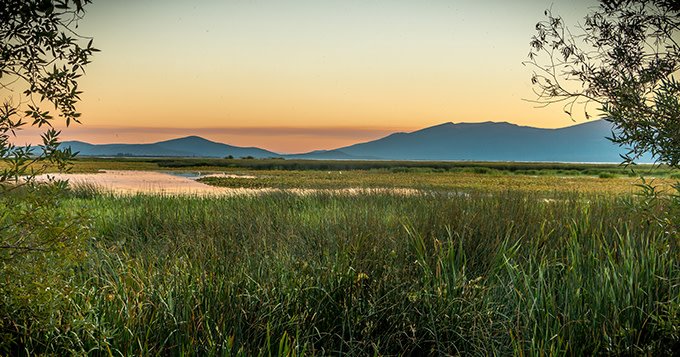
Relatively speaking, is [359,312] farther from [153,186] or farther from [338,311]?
[153,186]

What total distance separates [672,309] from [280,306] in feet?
10.4

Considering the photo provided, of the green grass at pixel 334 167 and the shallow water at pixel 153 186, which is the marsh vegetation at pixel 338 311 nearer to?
the shallow water at pixel 153 186

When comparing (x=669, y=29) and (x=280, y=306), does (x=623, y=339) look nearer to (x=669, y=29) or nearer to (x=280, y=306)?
(x=280, y=306)

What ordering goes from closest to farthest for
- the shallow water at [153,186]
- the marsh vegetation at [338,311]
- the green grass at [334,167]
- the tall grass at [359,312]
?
the marsh vegetation at [338,311] → the tall grass at [359,312] → the shallow water at [153,186] → the green grass at [334,167]

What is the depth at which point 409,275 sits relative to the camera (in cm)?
564

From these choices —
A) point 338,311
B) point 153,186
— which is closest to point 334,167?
point 153,186

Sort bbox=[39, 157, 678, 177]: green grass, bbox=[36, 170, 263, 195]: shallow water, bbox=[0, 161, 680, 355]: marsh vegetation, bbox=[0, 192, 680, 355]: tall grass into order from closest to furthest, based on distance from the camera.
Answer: bbox=[0, 161, 680, 355]: marsh vegetation → bbox=[0, 192, 680, 355]: tall grass → bbox=[36, 170, 263, 195]: shallow water → bbox=[39, 157, 678, 177]: green grass

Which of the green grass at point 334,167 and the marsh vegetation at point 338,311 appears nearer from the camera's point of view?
the marsh vegetation at point 338,311

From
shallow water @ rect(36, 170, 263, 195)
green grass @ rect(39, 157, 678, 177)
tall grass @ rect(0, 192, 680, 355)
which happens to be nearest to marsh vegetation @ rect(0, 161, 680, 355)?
tall grass @ rect(0, 192, 680, 355)

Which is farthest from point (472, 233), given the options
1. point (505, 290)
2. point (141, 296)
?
point (141, 296)

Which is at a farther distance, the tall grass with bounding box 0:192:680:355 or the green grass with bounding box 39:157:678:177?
the green grass with bounding box 39:157:678:177

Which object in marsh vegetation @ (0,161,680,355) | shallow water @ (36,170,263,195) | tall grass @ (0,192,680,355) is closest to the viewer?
marsh vegetation @ (0,161,680,355)

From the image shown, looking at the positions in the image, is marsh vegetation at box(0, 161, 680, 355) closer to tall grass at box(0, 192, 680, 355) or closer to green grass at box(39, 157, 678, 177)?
tall grass at box(0, 192, 680, 355)

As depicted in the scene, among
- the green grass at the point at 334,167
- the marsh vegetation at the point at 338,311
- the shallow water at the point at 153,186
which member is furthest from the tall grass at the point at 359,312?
the green grass at the point at 334,167
